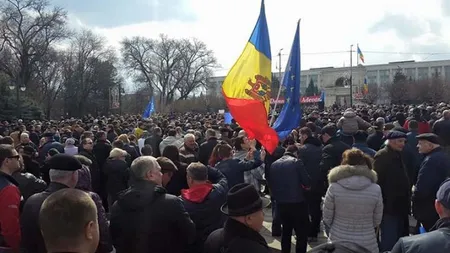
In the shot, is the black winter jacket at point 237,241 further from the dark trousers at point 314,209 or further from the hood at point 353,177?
the dark trousers at point 314,209

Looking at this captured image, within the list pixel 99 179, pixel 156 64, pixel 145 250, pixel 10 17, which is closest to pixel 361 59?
pixel 156 64

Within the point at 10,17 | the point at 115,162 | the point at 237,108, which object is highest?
the point at 10,17

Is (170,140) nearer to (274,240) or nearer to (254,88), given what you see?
(274,240)

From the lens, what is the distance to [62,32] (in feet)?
149

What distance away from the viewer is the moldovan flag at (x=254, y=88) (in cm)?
638

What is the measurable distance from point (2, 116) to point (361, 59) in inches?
1450

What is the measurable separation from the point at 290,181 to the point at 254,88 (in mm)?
1370

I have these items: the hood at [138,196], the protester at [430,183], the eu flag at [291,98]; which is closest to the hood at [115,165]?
the eu flag at [291,98]

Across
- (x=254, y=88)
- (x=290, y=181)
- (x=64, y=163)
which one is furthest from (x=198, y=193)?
(x=254, y=88)

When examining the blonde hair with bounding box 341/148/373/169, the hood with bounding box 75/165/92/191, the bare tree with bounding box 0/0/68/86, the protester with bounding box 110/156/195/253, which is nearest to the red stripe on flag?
the blonde hair with bounding box 341/148/373/169

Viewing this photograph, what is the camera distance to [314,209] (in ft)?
25.6

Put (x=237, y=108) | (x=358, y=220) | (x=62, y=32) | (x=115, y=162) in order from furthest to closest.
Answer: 1. (x=62, y=32)
2. (x=115, y=162)
3. (x=237, y=108)
4. (x=358, y=220)

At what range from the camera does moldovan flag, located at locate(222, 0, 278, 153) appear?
6.38 meters

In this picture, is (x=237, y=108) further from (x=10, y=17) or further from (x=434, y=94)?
(x=434, y=94)
